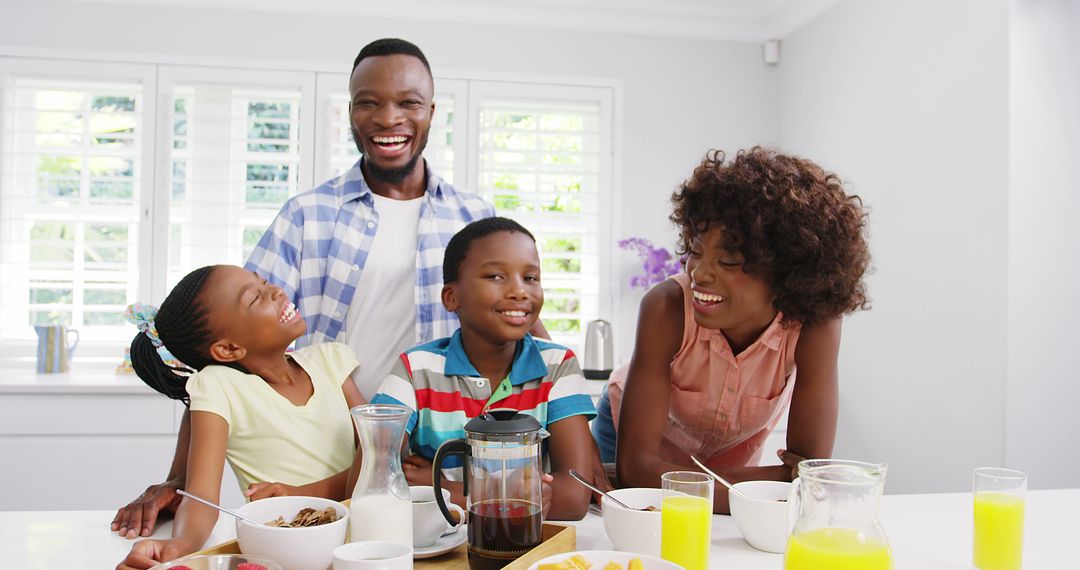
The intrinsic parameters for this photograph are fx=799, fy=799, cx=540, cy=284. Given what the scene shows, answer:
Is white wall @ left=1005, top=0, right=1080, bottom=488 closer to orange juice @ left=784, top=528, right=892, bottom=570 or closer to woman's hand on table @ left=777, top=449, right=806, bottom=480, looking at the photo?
woman's hand on table @ left=777, top=449, right=806, bottom=480

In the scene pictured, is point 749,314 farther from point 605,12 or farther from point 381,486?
point 605,12

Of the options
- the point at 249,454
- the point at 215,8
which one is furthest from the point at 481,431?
the point at 215,8

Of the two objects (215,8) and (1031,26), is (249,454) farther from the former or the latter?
(215,8)

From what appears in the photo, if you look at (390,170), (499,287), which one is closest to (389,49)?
(390,170)

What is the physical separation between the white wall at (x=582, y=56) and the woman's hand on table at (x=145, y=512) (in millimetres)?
2763

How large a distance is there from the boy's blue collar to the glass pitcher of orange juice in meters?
0.73

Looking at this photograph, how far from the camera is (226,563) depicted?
94 centimetres

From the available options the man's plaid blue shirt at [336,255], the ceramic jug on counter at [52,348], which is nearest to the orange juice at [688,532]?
the man's plaid blue shirt at [336,255]

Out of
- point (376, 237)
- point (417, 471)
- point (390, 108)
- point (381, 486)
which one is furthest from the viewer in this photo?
point (376, 237)

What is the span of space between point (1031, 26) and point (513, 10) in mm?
2157

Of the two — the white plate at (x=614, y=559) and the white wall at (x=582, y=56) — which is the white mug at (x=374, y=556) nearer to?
the white plate at (x=614, y=559)

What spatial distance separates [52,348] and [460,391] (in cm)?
276

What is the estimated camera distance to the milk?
104 centimetres

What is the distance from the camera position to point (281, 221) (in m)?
1.82
